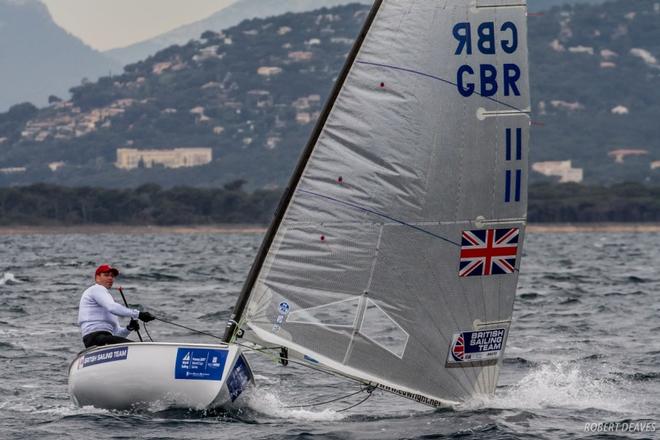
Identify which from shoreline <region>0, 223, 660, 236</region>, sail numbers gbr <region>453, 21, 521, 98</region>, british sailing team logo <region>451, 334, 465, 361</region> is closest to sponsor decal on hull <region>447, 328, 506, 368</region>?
british sailing team logo <region>451, 334, 465, 361</region>

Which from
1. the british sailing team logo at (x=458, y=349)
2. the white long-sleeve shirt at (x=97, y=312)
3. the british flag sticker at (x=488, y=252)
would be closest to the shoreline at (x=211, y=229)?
the white long-sleeve shirt at (x=97, y=312)

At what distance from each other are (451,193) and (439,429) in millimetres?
2547

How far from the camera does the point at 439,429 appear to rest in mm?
15852

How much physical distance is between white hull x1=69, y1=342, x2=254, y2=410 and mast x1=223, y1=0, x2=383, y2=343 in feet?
1.13

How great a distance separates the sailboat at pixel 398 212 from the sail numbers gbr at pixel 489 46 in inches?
0.6

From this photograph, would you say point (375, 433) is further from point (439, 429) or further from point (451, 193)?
point (451, 193)

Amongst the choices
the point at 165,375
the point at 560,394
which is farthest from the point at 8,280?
the point at 165,375

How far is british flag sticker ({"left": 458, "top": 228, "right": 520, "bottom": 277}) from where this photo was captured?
1603 cm

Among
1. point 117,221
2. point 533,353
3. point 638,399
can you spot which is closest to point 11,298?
point 533,353

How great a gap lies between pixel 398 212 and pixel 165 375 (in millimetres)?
3052

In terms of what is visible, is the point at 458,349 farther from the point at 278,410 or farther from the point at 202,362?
the point at 202,362

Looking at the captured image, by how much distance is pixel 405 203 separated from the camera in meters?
15.8

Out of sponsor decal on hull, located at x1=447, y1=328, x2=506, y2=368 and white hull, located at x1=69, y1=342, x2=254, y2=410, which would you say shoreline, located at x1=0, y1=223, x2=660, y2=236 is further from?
sponsor decal on hull, located at x1=447, y1=328, x2=506, y2=368

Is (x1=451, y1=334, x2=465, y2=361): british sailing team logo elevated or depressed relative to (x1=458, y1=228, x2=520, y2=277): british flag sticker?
depressed
